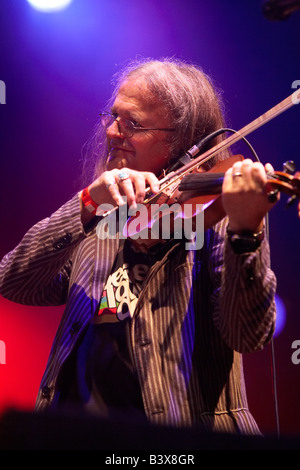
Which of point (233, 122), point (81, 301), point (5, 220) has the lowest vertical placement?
point (81, 301)

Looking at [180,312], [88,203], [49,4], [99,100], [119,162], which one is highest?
[49,4]

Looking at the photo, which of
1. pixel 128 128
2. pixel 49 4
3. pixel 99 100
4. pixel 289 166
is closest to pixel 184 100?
pixel 128 128

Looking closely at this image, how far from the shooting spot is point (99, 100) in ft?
7.93

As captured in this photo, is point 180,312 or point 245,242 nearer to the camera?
point 245,242

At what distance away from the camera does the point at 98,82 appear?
2.43 meters

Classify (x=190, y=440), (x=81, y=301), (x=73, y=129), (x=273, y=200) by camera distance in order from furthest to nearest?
(x=73, y=129), (x=81, y=301), (x=273, y=200), (x=190, y=440)

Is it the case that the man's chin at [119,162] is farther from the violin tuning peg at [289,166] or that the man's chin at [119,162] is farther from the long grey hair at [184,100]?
the violin tuning peg at [289,166]

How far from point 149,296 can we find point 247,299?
302mm

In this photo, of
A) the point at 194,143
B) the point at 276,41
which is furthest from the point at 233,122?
the point at 194,143

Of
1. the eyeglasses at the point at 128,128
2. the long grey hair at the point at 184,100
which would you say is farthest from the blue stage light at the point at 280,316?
the eyeglasses at the point at 128,128

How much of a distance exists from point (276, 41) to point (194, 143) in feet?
2.66

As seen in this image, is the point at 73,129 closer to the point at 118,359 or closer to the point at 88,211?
the point at 88,211

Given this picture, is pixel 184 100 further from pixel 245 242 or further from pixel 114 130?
pixel 245 242

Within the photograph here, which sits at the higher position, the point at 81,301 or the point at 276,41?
the point at 276,41
